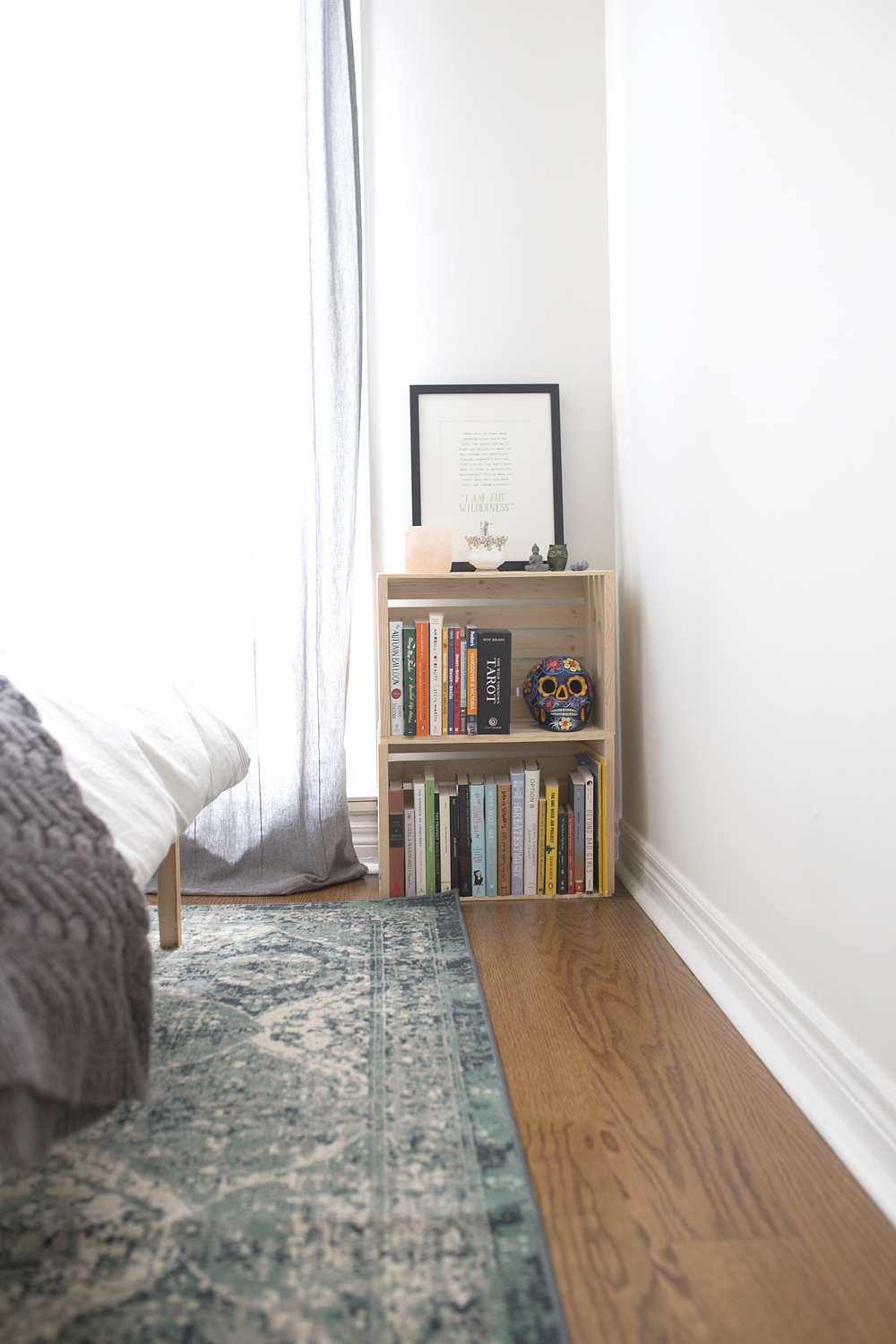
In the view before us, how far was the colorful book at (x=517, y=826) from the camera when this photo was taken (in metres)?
1.99

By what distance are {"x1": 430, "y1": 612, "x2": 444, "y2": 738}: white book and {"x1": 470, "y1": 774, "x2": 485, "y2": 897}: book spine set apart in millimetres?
168

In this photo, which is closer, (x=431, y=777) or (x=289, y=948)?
(x=289, y=948)

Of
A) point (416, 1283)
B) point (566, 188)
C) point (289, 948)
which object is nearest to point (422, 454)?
point (566, 188)

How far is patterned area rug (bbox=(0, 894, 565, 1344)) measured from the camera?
2.53 feet

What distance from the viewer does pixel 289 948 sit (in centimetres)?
168

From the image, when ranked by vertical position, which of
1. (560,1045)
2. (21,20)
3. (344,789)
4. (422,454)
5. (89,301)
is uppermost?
(21,20)

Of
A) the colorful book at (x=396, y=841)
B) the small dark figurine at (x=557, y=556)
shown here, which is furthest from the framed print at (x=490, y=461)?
the colorful book at (x=396, y=841)

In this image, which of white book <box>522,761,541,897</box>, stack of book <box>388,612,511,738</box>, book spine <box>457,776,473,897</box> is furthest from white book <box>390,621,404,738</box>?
white book <box>522,761,541,897</box>

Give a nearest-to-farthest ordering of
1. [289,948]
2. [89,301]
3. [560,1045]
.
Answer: [560,1045] → [289,948] → [89,301]

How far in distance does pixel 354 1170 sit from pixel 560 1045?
419 millimetres

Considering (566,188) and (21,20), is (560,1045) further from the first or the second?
(21,20)

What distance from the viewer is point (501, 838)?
2.00m

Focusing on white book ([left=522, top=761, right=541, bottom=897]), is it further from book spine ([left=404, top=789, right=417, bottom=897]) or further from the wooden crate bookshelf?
book spine ([left=404, top=789, right=417, bottom=897])

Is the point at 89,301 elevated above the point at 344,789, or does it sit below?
above
